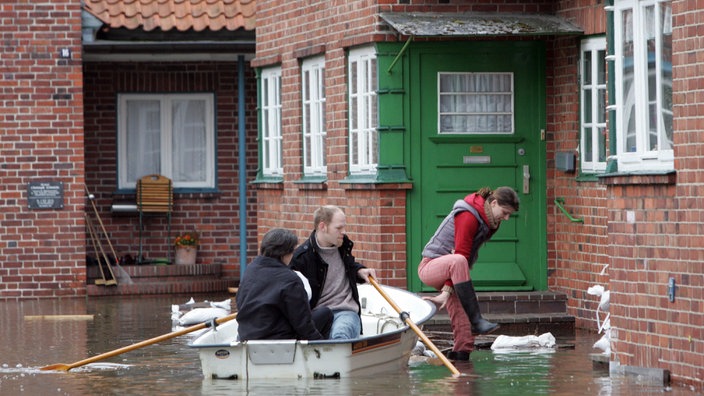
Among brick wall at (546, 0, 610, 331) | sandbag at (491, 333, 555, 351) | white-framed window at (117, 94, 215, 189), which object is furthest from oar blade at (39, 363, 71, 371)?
white-framed window at (117, 94, 215, 189)

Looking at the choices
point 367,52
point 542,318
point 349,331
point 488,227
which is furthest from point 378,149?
point 349,331

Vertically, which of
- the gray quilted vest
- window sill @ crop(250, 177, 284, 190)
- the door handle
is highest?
the door handle

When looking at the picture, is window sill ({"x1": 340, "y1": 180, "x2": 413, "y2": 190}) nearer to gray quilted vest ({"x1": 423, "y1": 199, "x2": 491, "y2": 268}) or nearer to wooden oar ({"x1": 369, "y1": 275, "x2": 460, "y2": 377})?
gray quilted vest ({"x1": 423, "y1": 199, "x2": 491, "y2": 268})

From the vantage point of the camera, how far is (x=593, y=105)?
17.3 meters

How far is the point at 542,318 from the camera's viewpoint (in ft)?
57.9

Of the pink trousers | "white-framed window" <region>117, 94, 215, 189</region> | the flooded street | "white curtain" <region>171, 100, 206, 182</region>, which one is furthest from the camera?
"white curtain" <region>171, 100, 206, 182</region>

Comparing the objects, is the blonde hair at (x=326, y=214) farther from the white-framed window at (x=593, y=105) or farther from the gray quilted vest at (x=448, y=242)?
the white-framed window at (x=593, y=105)

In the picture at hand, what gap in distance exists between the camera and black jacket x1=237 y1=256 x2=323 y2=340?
12773 millimetres

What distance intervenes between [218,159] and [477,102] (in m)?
8.62

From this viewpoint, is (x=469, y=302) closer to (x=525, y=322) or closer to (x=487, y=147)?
(x=525, y=322)

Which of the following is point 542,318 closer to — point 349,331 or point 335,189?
point 335,189

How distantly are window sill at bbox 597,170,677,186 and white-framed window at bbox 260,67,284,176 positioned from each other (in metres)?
9.95

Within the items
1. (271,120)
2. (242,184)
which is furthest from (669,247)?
(242,184)

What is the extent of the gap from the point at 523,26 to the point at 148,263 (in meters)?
9.58
